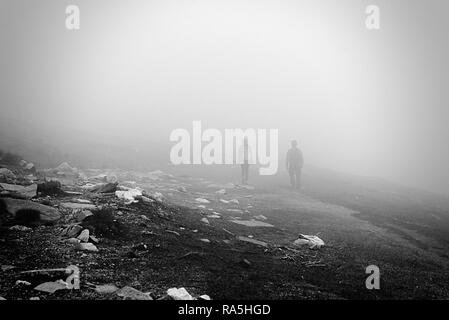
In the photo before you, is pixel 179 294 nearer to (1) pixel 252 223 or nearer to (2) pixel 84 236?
(2) pixel 84 236

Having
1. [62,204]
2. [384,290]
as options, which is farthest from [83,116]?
[384,290]

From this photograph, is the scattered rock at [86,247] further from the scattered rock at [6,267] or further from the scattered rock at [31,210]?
the scattered rock at [31,210]

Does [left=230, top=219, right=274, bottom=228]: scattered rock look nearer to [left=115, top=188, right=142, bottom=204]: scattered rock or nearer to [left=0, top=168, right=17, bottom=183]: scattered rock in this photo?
[left=115, top=188, right=142, bottom=204]: scattered rock

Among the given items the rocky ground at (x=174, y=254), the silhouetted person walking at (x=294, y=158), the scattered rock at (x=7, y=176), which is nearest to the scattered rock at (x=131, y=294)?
the rocky ground at (x=174, y=254)

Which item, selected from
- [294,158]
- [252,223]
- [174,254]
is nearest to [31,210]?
[174,254]

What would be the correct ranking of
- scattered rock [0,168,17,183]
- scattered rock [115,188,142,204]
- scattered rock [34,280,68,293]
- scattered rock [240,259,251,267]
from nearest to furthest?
scattered rock [34,280,68,293] → scattered rock [240,259,251,267] → scattered rock [115,188,142,204] → scattered rock [0,168,17,183]

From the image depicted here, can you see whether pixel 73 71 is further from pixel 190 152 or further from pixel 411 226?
pixel 411 226

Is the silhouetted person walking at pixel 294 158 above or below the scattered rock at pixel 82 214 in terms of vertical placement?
above

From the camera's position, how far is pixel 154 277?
651 centimetres

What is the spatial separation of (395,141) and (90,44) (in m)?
177

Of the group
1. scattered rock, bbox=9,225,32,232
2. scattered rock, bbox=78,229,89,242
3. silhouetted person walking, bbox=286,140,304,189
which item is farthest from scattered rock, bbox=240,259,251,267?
silhouetted person walking, bbox=286,140,304,189

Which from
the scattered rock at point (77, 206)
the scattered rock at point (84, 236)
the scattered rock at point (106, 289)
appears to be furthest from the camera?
the scattered rock at point (77, 206)

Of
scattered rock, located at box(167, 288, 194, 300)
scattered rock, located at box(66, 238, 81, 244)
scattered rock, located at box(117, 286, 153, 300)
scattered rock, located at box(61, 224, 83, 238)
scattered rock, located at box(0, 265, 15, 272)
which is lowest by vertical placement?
scattered rock, located at box(167, 288, 194, 300)

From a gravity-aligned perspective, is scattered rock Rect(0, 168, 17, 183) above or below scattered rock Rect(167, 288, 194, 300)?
above
